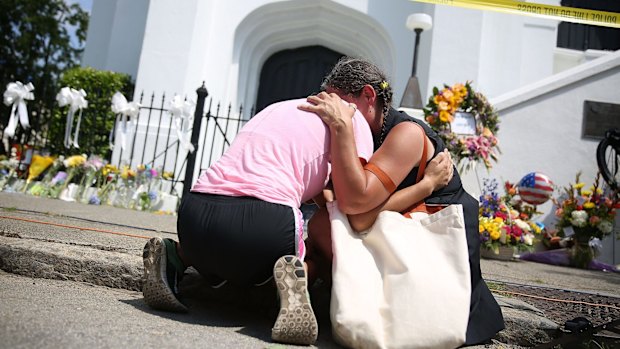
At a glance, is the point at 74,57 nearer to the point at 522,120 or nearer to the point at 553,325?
the point at 522,120

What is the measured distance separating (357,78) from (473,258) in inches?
35.0

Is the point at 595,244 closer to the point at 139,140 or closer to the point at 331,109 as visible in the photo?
the point at 331,109

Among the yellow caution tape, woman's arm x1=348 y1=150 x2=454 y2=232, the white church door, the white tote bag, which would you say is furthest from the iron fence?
the white tote bag

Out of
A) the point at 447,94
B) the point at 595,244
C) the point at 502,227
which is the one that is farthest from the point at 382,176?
the point at 595,244

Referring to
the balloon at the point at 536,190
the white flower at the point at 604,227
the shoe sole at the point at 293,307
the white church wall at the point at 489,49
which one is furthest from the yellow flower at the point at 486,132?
the shoe sole at the point at 293,307

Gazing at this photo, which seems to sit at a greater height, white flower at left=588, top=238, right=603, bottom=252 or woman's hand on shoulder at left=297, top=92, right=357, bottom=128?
woman's hand on shoulder at left=297, top=92, right=357, bottom=128

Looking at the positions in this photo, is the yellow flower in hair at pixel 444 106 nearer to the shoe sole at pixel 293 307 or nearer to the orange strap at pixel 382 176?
the orange strap at pixel 382 176

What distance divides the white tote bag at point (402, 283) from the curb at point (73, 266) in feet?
3.83

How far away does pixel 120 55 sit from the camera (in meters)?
9.99

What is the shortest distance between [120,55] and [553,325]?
9742mm

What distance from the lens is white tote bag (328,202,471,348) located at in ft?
5.50

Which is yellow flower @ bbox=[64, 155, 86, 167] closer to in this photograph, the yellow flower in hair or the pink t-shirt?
the yellow flower in hair

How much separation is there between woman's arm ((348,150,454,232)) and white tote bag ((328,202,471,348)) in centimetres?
5

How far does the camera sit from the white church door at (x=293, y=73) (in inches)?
420
